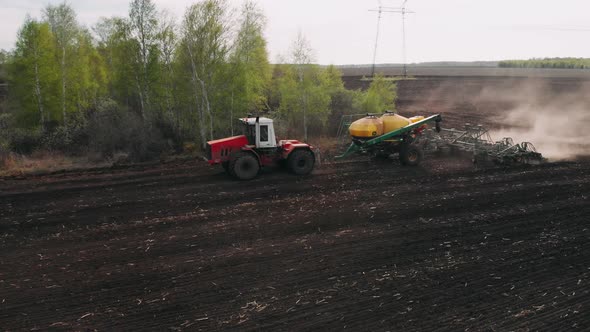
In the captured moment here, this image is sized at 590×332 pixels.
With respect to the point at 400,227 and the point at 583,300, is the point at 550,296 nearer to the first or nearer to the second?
the point at 583,300

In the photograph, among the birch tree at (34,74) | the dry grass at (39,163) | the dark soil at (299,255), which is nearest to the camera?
the dark soil at (299,255)

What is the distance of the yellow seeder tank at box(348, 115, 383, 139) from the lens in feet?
60.5

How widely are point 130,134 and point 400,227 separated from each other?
50.5 feet

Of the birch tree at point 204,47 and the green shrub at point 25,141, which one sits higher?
the birch tree at point 204,47

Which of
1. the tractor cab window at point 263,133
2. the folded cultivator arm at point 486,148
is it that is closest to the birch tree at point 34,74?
the tractor cab window at point 263,133

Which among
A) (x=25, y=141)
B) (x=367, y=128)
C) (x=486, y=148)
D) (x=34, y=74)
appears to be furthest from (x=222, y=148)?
(x=34, y=74)

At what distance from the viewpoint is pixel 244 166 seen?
16266 mm

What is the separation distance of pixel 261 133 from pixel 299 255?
7.74 meters

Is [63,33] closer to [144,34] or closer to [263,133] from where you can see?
[144,34]

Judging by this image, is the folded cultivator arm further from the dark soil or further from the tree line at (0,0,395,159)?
the tree line at (0,0,395,159)

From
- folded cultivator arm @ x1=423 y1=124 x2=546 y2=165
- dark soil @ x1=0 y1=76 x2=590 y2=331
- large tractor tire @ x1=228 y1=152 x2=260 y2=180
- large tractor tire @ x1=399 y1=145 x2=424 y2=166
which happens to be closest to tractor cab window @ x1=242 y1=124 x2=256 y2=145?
large tractor tire @ x1=228 y1=152 x2=260 y2=180

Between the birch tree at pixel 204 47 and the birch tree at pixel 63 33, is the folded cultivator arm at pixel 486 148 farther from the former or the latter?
the birch tree at pixel 63 33

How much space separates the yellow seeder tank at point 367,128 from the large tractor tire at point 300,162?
2.67 meters

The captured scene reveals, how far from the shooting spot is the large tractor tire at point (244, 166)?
634 inches
